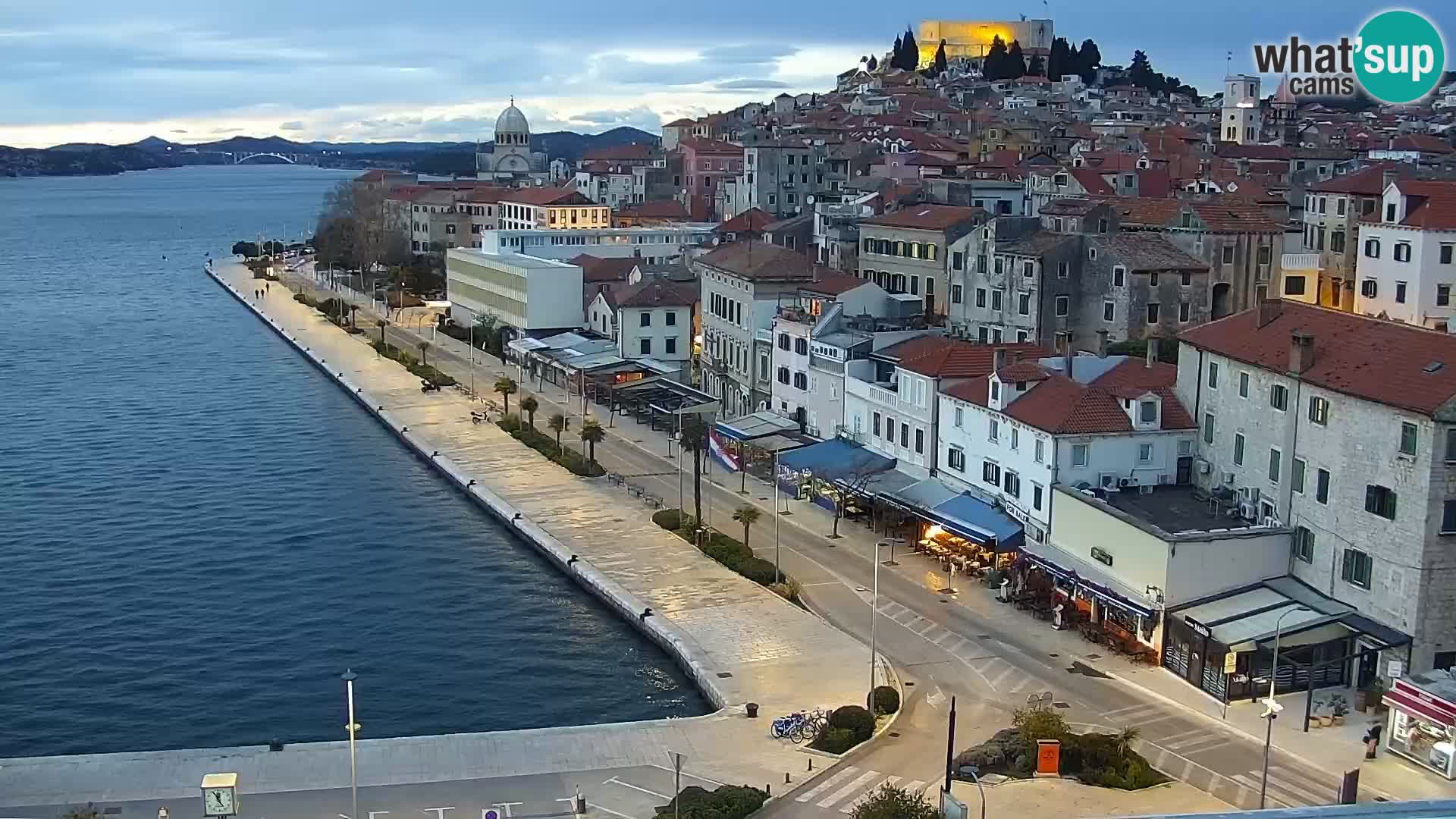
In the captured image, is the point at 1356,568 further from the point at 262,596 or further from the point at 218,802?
the point at 262,596

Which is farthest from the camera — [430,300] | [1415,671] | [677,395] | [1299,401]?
[430,300]

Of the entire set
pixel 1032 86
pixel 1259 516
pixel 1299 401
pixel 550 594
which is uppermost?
pixel 1032 86

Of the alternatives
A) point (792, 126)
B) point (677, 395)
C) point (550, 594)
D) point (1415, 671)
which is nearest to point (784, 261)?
point (677, 395)

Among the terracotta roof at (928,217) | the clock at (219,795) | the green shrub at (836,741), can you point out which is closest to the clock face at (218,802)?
the clock at (219,795)

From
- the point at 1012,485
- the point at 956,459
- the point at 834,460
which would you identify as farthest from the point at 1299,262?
the point at 1012,485

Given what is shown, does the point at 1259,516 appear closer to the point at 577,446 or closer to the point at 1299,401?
the point at 1299,401

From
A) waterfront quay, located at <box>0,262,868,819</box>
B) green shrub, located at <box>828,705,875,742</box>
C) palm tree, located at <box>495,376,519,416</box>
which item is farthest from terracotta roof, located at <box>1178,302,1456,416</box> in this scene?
palm tree, located at <box>495,376,519,416</box>
